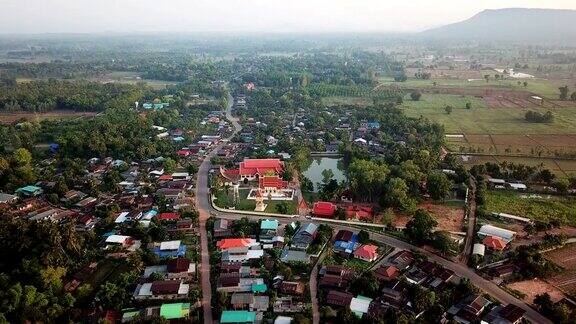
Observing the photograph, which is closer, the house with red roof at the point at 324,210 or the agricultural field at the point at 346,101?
the house with red roof at the point at 324,210

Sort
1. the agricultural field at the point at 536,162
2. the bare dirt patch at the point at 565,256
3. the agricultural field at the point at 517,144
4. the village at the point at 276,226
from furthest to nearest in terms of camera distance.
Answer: the agricultural field at the point at 517,144
the agricultural field at the point at 536,162
the bare dirt patch at the point at 565,256
the village at the point at 276,226

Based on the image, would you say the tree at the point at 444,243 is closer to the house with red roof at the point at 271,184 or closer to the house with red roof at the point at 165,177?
the house with red roof at the point at 271,184

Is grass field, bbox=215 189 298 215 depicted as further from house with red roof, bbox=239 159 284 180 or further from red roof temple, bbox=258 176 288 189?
house with red roof, bbox=239 159 284 180

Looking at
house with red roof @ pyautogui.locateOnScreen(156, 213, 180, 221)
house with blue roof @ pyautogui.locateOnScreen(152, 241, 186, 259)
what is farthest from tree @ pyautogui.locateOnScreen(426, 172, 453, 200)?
house with red roof @ pyautogui.locateOnScreen(156, 213, 180, 221)

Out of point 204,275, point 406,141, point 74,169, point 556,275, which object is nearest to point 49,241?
point 204,275

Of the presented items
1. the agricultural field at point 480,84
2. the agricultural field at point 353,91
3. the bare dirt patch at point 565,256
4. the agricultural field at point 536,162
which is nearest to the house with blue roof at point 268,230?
the bare dirt patch at point 565,256

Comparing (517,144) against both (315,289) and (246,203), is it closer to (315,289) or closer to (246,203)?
(246,203)

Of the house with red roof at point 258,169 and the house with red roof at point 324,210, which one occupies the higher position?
the house with red roof at point 258,169
